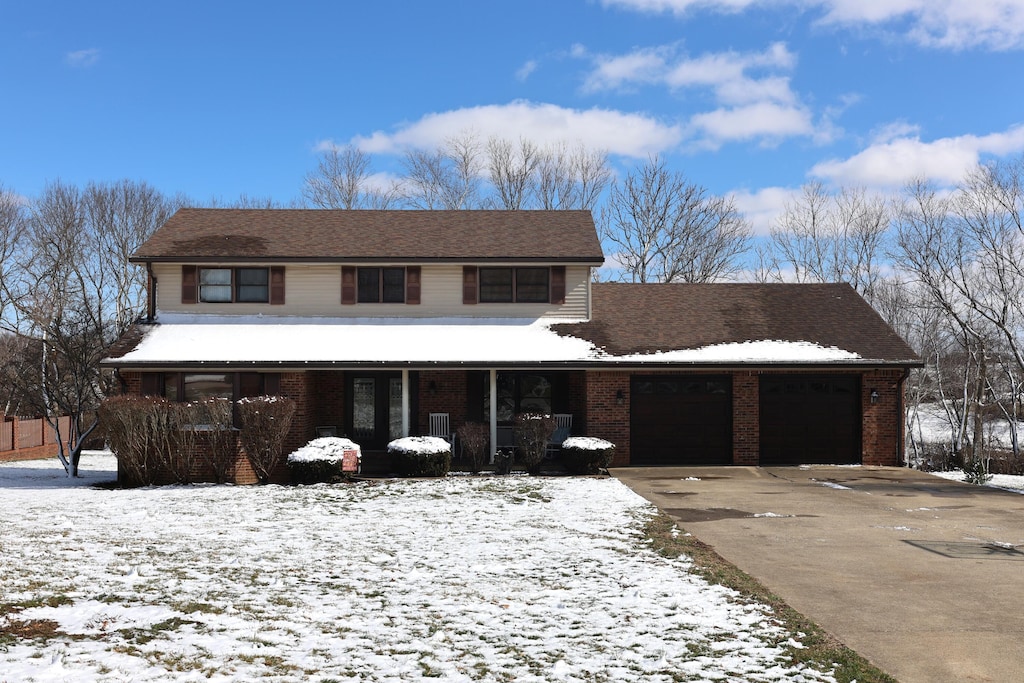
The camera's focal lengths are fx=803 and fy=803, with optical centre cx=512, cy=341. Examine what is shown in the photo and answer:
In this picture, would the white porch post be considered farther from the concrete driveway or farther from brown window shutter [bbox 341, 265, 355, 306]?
the concrete driveway

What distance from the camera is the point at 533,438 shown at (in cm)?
1756

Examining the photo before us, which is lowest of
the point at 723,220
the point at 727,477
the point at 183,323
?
the point at 727,477

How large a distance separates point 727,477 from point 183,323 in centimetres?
1335

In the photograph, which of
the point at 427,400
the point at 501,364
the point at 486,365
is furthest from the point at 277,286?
the point at 501,364

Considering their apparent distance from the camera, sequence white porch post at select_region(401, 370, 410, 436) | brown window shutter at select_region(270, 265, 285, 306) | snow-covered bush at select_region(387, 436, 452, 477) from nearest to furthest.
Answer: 1. snow-covered bush at select_region(387, 436, 452, 477)
2. white porch post at select_region(401, 370, 410, 436)
3. brown window shutter at select_region(270, 265, 285, 306)

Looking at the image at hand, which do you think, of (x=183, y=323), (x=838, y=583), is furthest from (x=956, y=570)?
(x=183, y=323)

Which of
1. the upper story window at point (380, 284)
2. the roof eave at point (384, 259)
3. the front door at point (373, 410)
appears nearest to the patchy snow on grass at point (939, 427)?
the roof eave at point (384, 259)

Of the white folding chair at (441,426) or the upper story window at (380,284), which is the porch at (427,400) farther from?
the upper story window at (380,284)

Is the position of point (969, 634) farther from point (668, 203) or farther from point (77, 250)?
point (77, 250)

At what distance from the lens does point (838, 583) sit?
27.0 feet

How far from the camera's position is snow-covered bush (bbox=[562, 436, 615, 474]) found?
17.2 m

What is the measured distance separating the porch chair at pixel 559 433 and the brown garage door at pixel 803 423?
15.1 ft

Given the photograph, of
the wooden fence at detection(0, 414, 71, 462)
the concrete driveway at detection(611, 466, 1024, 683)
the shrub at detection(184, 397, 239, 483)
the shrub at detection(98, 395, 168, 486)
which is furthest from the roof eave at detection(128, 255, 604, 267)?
the wooden fence at detection(0, 414, 71, 462)

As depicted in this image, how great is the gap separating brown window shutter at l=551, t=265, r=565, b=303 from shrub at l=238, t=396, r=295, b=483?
7.21m
